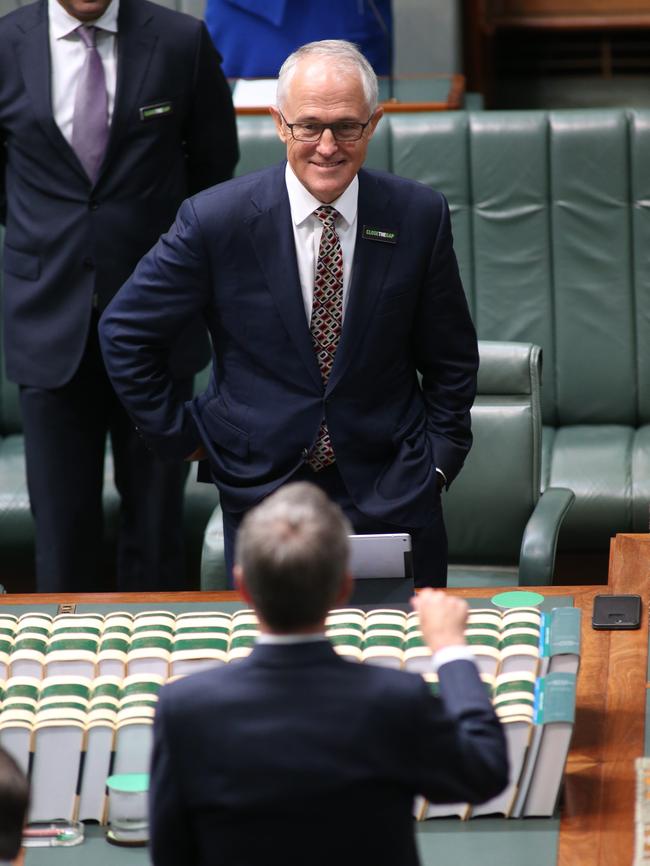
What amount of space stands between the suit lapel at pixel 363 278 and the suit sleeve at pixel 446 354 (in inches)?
3.5

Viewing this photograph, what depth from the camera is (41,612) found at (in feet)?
8.08

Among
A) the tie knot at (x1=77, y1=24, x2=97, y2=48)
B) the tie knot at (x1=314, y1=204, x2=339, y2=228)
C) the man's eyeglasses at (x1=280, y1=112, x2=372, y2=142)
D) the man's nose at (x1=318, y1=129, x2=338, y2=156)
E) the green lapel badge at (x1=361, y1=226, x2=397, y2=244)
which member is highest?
the tie knot at (x1=77, y1=24, x2=97, y2=48)

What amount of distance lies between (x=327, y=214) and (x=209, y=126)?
93 cm

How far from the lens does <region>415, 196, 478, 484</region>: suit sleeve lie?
2.73 m

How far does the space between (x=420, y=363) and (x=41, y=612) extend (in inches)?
31.9

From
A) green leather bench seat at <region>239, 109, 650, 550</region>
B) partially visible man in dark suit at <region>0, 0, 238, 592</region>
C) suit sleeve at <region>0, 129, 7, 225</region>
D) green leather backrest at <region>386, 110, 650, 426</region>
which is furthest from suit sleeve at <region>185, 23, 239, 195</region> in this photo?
green leather backrest at <region>386, 110, 650, 426</region>

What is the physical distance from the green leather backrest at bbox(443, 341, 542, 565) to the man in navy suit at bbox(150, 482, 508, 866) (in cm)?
203

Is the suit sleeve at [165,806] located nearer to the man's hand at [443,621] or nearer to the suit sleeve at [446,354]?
the man's hand at [443,621]

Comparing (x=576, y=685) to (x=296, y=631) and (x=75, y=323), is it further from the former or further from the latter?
(x=75, y=323)

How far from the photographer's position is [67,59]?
11.2 ft

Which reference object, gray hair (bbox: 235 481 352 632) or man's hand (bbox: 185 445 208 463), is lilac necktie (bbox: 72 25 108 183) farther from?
gray hair (bbox: 235 481 352 632)

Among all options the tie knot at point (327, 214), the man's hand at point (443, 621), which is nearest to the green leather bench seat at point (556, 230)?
the tie knot at point (327, 214)

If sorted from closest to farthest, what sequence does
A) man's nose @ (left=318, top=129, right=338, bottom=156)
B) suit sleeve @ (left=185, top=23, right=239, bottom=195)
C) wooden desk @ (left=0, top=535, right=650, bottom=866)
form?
1. wooden desk @ (left=0, top=535, right=650, bottom=866)
2. man's nose @ (left=318, top=129, right=338, bottom=156)
3. suit sleeve @ (left=185, top=23, right=239, bottom=195)

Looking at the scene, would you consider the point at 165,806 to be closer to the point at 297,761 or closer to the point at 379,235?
the point at 297,761
